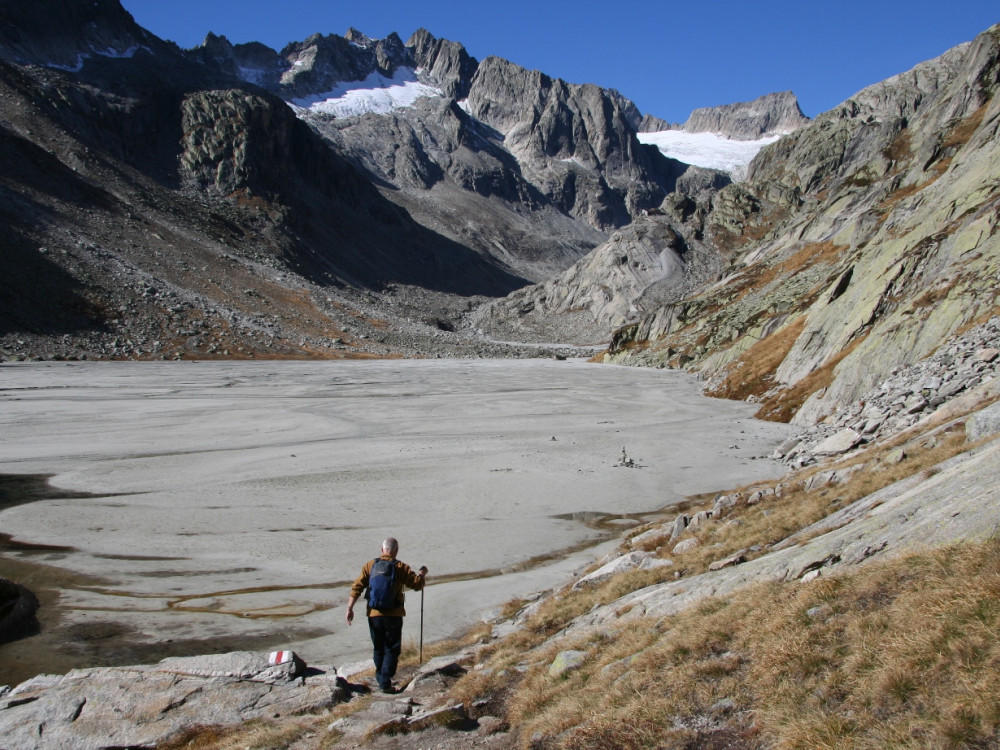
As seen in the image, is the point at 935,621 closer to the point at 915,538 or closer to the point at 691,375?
the point at 915,538

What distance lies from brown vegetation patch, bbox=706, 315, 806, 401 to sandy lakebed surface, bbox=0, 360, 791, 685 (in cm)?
383

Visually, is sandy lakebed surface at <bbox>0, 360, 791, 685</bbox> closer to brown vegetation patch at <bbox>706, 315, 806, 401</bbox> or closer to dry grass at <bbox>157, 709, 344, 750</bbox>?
dry grass at <bbox>157, 709, 344, 750</bbox>

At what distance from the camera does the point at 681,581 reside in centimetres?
1080

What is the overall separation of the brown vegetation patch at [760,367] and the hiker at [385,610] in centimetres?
3939

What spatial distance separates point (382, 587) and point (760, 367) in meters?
43.7

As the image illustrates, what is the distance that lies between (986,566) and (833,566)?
2.30 metres

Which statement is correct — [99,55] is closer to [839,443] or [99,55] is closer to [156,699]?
[839,443]

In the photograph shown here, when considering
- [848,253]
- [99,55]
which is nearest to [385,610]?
[848,253]

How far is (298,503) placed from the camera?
20.4 metres

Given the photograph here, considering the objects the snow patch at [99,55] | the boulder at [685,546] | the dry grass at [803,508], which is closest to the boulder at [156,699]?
the dry grass at [803,508]

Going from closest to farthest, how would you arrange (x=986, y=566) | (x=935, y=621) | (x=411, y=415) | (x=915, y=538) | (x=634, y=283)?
(x=935, y=621) → (x=986, y=566) → (x=915, y=538) → (x=411, y=415) → (x=634, y=283)

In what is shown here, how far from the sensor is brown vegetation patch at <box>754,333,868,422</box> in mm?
34031

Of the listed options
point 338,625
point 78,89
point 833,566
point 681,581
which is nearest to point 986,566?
point 833,566

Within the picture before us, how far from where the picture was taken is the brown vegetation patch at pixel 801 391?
1340 inches
